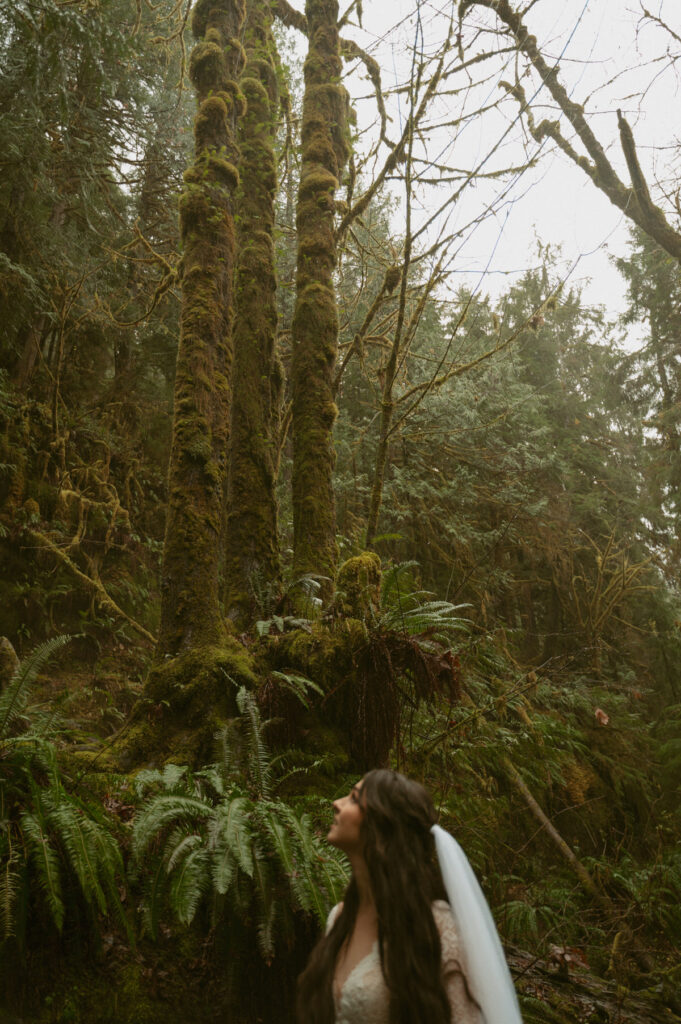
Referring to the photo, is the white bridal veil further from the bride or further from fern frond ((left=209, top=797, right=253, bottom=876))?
fern frond ((left=209, top=797, right=253, bottom=876))

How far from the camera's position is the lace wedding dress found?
1848mm

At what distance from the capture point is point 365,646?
14.1 ft

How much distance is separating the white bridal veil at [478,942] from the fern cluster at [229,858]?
107 centimetres

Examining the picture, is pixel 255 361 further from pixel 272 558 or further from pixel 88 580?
pixel 88 580

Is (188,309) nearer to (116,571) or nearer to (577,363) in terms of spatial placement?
(116,571)

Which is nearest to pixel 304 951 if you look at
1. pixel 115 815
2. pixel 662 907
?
pixel 115 815

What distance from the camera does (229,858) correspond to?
9.20 feet

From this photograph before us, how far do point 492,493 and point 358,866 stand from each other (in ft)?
33.0

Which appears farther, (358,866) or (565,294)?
(565,294)

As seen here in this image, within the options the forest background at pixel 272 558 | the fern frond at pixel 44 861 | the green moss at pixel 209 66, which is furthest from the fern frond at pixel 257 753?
the green moss at pixel 209 66

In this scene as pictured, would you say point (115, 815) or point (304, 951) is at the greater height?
point (115, 815)

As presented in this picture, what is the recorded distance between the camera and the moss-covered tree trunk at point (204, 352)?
4.62 meters

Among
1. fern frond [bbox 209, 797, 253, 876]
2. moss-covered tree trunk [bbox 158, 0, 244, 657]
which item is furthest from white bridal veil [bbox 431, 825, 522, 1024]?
moss-covered tree trunk [bbox 158, 0, 244, 657]

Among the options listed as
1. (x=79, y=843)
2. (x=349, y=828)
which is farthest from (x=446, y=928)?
(x=79, y=843)
